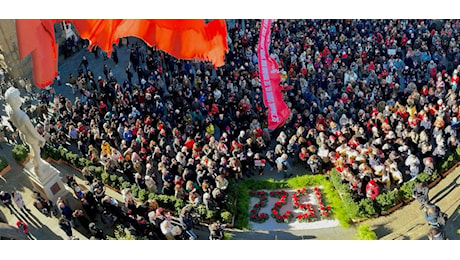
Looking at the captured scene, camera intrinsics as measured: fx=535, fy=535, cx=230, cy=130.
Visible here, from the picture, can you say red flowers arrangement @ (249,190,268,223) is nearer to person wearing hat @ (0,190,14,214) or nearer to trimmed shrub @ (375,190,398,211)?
trimmed shrub @ (375,190,398,211)

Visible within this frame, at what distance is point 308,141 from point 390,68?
24.3 feet

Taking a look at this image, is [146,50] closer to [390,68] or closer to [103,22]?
[103,22]

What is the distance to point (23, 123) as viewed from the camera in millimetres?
18391

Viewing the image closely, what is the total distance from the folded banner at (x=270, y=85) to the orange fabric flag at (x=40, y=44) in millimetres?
8972

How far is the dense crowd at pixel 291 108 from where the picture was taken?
20.6m

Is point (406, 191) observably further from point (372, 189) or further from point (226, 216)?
point (226, 216)

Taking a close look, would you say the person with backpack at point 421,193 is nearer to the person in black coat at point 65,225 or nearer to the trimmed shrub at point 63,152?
the person in black coat at point 65,225

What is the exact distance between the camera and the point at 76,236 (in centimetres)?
1917

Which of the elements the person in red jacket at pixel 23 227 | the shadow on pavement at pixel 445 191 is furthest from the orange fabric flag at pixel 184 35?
the shadow on pavement at pixel 445 191

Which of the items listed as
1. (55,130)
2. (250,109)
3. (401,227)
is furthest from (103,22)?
(401,227)

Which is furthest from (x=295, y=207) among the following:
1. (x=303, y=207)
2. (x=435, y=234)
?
(x=435, y=234)

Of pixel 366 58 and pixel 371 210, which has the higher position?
pixel 366 58

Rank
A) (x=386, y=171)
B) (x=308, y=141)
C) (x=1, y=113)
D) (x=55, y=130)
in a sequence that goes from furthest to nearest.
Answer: (x=1, y=113)
(x=55, y=130)
(x=308, y=141)
(x=386, y=171)

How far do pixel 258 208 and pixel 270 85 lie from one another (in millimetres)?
6103
